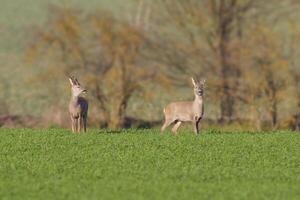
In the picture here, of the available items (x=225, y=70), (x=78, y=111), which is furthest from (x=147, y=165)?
(x=225, y=70)

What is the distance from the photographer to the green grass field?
13406 millimetres

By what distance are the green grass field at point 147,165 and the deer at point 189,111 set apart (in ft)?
1.74

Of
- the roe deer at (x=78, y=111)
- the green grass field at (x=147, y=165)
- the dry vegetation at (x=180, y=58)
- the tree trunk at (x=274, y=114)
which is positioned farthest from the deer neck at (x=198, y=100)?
the tree trunk at (x=274, y=114)

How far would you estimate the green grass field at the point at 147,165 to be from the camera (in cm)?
1341

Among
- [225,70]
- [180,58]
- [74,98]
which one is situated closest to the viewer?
[74,98]

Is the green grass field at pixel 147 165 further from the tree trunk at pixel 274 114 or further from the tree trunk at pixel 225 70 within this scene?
the tree trunk at pixel 225 70

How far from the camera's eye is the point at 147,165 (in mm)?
16266

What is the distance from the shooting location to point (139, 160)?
55.4 ft

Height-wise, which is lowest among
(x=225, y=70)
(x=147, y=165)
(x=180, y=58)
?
(x=147, y=165)

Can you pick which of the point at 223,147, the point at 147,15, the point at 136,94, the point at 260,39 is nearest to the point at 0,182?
the point at 223,147

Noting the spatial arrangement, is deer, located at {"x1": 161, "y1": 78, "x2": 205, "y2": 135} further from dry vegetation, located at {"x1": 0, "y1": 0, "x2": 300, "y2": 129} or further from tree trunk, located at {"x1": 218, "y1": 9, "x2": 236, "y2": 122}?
A: tree trunk, located at {"x1": 218, "y1": 9, "x2": 236, "y2": 122}

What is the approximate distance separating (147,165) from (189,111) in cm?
544

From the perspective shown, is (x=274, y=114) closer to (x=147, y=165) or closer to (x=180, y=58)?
(x=180, y=58)

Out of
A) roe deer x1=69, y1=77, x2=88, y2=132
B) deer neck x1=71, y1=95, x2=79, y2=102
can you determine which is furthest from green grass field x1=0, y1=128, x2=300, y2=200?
deer neck x1=71, y1=95, x2=79, y2=102
